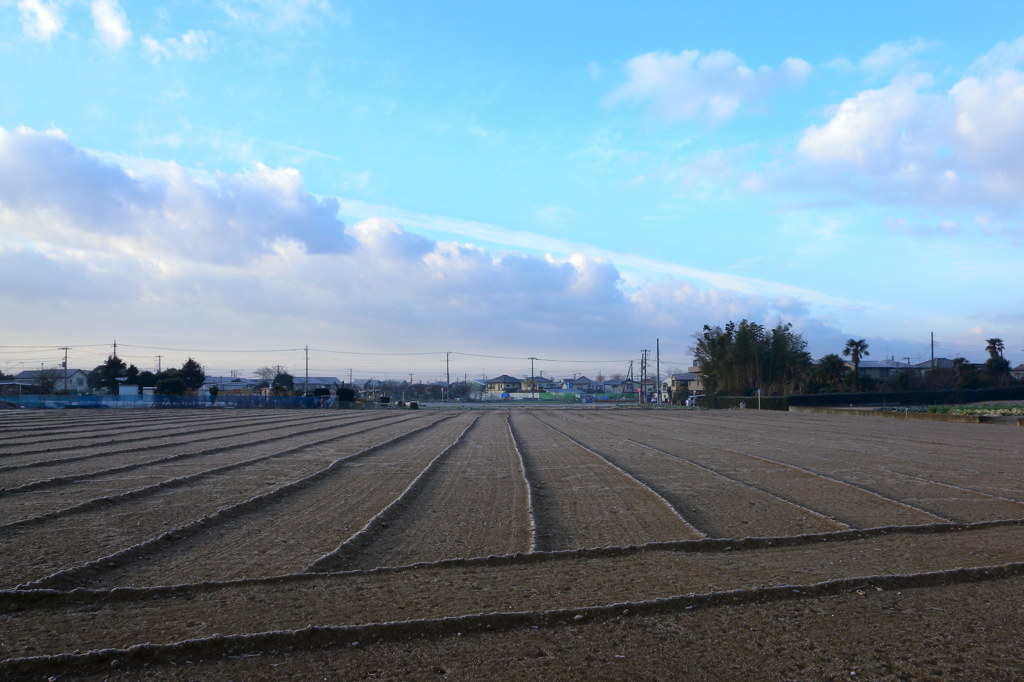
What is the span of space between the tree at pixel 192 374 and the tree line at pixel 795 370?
5855 cm

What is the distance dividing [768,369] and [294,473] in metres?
73.7

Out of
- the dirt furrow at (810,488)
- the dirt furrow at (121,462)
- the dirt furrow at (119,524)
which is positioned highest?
the dirt furrow at (121,462)

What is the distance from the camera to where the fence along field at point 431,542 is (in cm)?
558

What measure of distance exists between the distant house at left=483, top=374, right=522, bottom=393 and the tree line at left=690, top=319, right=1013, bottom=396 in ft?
263

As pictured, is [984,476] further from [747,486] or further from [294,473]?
[294,473]

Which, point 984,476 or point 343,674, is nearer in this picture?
point 343,674

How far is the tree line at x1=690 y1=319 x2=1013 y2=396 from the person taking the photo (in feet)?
245

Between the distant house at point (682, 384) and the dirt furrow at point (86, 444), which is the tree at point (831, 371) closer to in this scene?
the distant house at point (682, 384)

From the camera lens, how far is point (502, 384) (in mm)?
167000

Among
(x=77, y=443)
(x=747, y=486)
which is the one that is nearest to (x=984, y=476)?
(x=747, y=486)

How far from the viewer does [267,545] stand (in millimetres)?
8109

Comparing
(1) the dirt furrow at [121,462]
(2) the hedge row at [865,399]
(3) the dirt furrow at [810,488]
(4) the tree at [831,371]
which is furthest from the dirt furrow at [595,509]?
(4) the tree at [831,371]

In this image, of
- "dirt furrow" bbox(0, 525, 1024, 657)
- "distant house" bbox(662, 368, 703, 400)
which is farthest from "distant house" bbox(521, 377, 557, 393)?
"dirt furrow" bbox(0, 525, 1024, 657)

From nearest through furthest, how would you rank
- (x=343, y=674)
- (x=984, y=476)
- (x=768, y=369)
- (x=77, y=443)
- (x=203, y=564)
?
(x=343, y=674)
(x=203, y=564)
(x=984, y=476)
(x=77, y=443)
(x=768, y=369)
